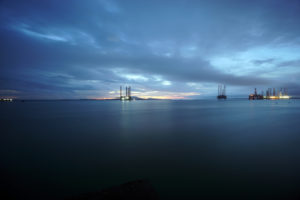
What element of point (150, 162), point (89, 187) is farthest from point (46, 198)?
point (150, 162)

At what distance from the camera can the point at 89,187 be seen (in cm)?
437

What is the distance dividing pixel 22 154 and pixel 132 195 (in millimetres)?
7098

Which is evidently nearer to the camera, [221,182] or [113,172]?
[221,182]

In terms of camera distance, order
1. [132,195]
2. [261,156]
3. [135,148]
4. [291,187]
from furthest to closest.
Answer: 1. [135,148]
2. [261,156]
3. [291,187]
4. [132,195]

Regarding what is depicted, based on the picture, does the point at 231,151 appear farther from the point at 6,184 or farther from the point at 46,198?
the point at 6,184

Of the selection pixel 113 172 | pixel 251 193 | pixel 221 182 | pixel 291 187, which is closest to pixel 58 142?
pixel 113 172

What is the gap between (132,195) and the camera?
10.7 ft

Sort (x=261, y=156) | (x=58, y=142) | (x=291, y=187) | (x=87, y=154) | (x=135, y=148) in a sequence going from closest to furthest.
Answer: (x=291, y=187), (x=261, y=156), (x=87, y=154), (x=135, y=148), (x=58, y=142)

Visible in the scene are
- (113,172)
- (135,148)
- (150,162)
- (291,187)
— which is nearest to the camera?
(291,187)

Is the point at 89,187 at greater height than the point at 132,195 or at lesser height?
lesser

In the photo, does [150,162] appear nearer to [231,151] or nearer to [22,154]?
[231,151]

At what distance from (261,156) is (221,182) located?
3477mm

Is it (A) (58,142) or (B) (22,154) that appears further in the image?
(A) (58,142)

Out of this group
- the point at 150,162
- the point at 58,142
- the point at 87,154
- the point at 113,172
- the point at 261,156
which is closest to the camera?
the point at 113,172
